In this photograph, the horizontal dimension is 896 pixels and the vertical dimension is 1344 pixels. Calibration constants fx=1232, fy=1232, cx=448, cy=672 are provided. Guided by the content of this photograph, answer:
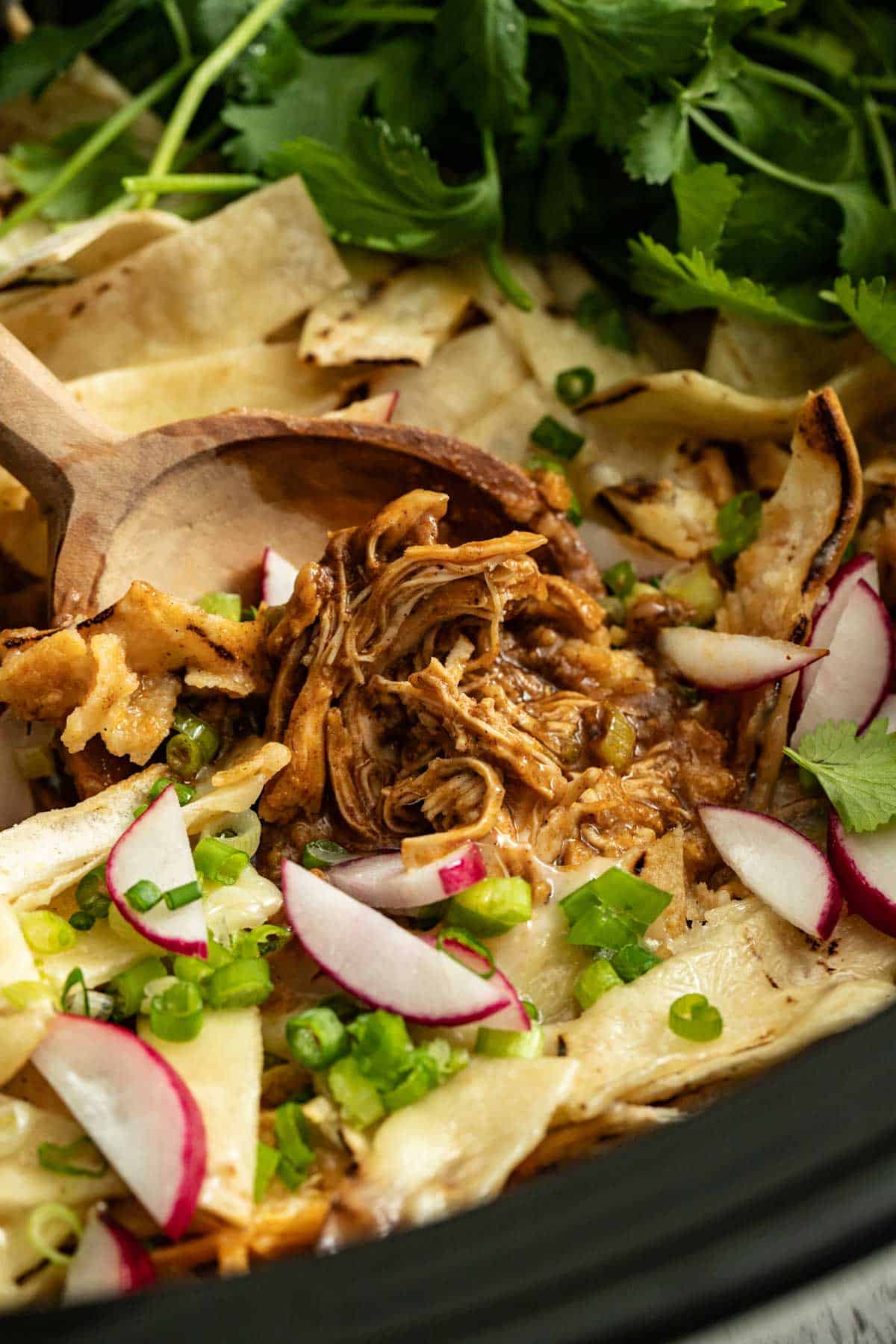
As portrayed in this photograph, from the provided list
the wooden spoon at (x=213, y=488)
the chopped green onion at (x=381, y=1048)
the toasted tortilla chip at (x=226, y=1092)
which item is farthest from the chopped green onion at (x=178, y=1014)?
the wooden spoon at (x=213, y=488)

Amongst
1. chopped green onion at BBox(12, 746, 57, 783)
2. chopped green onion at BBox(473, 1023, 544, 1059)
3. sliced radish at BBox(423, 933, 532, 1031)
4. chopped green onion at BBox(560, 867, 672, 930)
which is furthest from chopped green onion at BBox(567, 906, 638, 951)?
chopped green onion at BBox(12, 746, 57, 783)

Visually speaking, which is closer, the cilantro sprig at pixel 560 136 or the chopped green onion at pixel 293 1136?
the chopped green onion at pixel 293 1136

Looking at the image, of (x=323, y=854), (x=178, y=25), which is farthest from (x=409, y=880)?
(x=178, y=25)

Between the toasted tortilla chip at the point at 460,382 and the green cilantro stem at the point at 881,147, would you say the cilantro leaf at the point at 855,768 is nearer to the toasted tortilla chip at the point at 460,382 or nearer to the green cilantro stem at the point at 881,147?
the toasted tortilla chip at the point at 460,382

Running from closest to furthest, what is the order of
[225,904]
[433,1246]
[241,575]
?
[433,1246]
[225,904]
[241,575]

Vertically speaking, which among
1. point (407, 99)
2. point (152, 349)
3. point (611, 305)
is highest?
point (407, 99)

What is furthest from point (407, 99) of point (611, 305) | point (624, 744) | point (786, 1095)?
point (786, 1095)

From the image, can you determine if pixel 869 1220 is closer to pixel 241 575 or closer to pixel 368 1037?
pixel 368 1037
